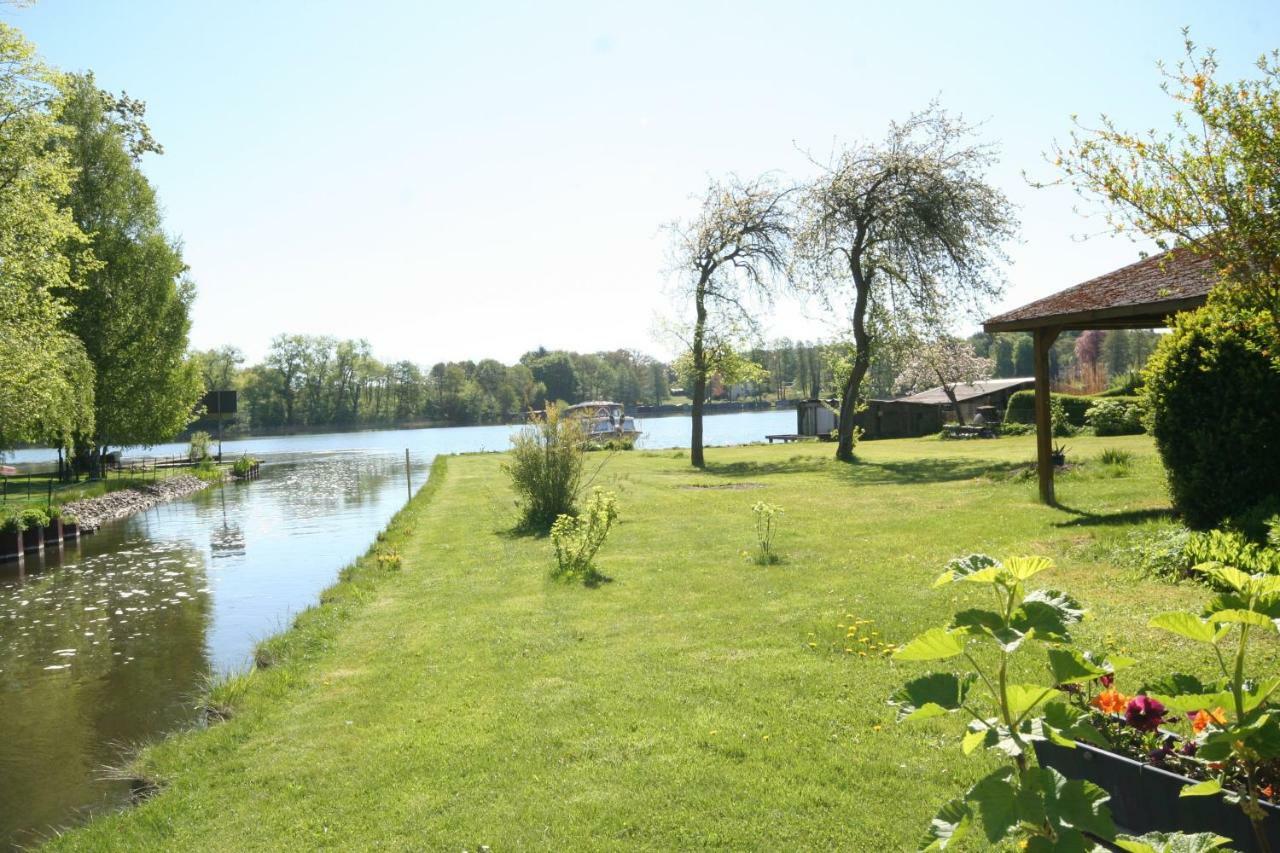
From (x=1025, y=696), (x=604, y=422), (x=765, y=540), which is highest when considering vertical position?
(x=604, y=422)

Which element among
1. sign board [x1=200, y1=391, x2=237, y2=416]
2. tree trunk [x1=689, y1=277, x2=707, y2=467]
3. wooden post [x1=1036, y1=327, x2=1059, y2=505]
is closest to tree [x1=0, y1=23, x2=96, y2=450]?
tree trunk [x1=689, y1=277, x2=707, y2=467]

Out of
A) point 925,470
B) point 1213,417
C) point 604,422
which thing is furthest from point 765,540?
point 604,422

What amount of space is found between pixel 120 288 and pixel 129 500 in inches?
363

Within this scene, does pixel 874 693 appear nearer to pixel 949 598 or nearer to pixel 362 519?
pixel 949 598

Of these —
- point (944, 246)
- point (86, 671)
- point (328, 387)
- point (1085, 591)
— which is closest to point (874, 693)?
point (1085, 591)

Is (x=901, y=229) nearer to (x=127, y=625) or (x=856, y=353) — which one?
(x=856, y=353)

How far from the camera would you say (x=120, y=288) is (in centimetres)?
3156

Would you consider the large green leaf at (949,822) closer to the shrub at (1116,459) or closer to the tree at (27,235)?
the shrub at (1116,459)

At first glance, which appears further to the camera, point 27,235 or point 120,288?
point 120,288

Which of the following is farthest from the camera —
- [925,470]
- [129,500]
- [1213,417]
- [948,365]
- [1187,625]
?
[948,365]

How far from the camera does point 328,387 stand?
112 meters

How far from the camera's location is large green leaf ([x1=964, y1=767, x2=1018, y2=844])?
1.85 m

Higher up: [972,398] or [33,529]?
[972,398]

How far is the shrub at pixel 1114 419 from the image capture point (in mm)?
26969
